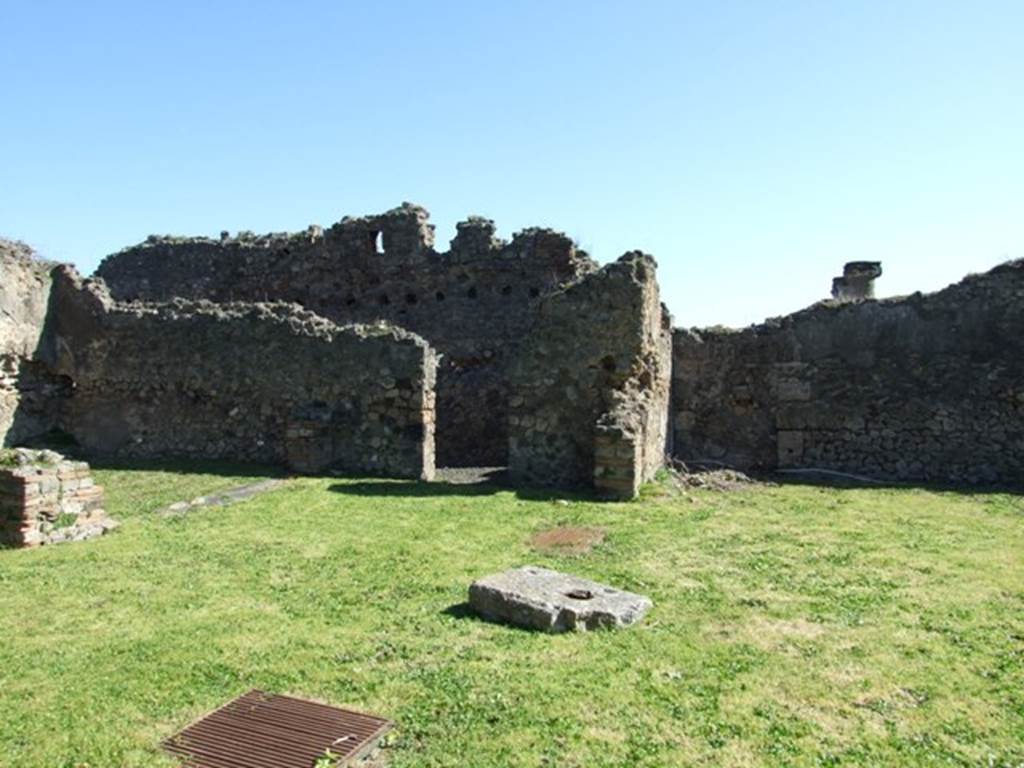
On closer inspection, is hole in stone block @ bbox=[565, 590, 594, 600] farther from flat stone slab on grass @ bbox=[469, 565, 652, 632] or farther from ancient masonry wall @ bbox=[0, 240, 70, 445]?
ancient masonry wall @ bbox=[0, 240, 70, 445]

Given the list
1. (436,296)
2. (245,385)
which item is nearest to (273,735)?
(245,385)

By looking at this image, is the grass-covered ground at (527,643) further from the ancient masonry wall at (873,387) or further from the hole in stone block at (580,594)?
the ancient masonry wall at (873,387)

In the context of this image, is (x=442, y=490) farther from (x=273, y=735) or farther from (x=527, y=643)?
(x=273, y=735)

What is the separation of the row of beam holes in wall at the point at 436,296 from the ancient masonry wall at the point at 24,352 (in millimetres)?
7249

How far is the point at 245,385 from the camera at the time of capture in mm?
14133

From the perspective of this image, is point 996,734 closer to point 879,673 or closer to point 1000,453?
point 879,673

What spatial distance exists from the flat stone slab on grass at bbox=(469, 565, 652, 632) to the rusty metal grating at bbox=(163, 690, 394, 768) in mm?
1822

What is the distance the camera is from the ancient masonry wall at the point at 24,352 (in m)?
14.9

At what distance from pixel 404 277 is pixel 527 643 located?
15.9 meters

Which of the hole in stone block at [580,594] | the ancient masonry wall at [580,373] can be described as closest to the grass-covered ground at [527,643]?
the hole in stone block at [580,594]

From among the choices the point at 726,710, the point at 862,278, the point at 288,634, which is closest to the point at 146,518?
the point at 288,634

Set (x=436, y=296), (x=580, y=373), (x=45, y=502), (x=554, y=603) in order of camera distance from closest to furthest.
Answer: (x=554, y=603) < (x=45, y=502) < (x=580, y=373) < (x=436, y=296)

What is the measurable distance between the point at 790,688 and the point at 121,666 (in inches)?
171

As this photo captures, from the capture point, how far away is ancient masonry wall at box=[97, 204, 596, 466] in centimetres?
1916
